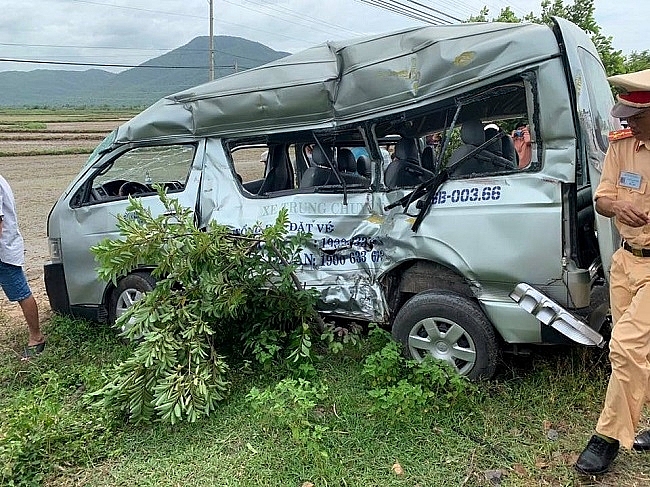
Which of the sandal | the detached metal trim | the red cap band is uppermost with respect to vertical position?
the red cap band

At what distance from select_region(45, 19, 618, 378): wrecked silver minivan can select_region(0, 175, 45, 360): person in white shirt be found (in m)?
0.27

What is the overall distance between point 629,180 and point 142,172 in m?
3.76

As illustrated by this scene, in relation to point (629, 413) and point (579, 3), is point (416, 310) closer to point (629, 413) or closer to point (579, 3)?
point (629, 413)

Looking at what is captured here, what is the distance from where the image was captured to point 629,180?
109 inches

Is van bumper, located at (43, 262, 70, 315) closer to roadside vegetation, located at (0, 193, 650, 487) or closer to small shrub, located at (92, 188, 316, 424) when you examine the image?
roadside vegetation, located at (0, 193, 650, 487)

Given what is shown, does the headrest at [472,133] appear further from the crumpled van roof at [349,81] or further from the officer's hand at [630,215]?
the officer's hand at [630,215]

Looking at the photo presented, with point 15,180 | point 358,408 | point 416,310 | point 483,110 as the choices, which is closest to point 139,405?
point 358,408

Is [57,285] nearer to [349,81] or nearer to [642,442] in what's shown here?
[349,81]

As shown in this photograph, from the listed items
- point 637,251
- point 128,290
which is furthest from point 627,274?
point 128,290

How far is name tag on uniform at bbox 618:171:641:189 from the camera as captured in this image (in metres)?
2.73

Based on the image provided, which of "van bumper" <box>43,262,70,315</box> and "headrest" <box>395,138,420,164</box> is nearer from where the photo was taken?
"headrest" <box>395,138,420,164</box>

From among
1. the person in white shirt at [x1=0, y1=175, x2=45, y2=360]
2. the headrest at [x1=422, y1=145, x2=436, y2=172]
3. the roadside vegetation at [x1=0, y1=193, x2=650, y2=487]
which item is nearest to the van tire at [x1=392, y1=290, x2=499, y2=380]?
the roadside vegetation at [x1=0, y1=193, x2=650, y2=487]

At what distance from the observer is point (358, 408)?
3.45 metres

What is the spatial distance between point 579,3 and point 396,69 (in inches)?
286
